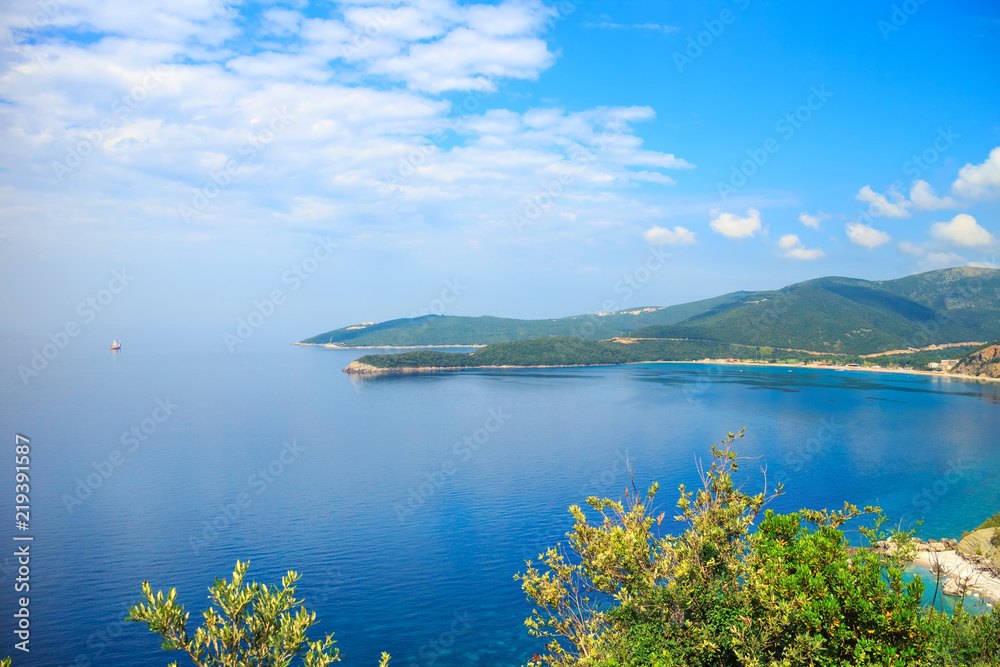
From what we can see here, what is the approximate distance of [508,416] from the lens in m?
88.2

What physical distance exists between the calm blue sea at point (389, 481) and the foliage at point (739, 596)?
12.5 meters

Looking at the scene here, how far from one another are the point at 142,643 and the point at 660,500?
115ft

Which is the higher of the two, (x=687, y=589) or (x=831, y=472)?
(x=687, y=589)

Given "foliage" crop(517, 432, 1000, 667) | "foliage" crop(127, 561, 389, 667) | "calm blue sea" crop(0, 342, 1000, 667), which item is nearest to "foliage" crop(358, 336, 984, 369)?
"calm blue sea" crop(0, 342, 1000, 667)

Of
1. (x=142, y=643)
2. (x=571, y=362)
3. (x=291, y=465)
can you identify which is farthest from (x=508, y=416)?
(x=571, y=362)

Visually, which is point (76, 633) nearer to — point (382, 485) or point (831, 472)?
point (382, 485)

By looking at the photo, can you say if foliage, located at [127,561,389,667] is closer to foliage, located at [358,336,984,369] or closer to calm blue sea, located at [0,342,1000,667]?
calm blue sea, located at [0,342,1000,667]

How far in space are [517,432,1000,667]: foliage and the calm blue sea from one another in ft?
41.0

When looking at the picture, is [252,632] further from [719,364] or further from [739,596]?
[719,364]

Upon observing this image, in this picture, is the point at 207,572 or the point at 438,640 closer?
the point at 438,640

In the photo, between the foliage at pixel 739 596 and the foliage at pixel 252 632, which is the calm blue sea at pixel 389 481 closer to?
the foliage at pixel 739 596

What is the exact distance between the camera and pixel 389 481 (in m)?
52.2

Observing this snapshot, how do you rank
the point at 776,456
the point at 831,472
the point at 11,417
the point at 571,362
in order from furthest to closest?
the point at 571,362 → the point at 11,417 → the point at 776,456 → the point at 831,472

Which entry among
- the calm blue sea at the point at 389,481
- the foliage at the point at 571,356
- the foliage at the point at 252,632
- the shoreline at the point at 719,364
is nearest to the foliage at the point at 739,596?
the foliage at the point at 252,632
